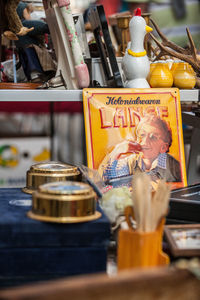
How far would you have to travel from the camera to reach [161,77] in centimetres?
141

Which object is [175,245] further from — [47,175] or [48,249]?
[47,175]

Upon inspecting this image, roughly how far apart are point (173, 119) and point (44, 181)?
52 centimetres

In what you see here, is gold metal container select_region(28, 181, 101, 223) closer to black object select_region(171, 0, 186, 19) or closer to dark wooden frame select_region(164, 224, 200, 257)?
dark wooden frame select_region(164, 224, 200, 257)

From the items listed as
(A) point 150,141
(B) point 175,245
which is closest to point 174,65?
(A) point 150,141

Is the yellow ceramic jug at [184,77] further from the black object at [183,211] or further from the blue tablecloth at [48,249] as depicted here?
the blue tablecloth at [48,249]

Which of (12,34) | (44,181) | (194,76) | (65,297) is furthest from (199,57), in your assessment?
(65,297)

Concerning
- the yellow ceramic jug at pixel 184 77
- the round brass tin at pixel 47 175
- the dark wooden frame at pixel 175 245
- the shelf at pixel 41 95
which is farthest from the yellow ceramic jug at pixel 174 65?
the dark wooden frame at pixel 175 245

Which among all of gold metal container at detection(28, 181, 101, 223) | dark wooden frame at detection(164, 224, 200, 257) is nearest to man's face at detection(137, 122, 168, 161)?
dark wooden frame at detection(164, 224, 200, 257)

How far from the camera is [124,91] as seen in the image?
1348mm

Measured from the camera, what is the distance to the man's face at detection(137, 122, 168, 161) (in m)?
1.32

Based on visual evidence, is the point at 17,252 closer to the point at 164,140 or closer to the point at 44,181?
the point at 44,181

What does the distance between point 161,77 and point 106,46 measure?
22cm

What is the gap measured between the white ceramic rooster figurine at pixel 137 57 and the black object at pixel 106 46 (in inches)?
1.4

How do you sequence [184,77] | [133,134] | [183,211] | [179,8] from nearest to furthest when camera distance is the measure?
1. [183,211]
2. [133,134]
3. [184,77]
4. [179,8]
